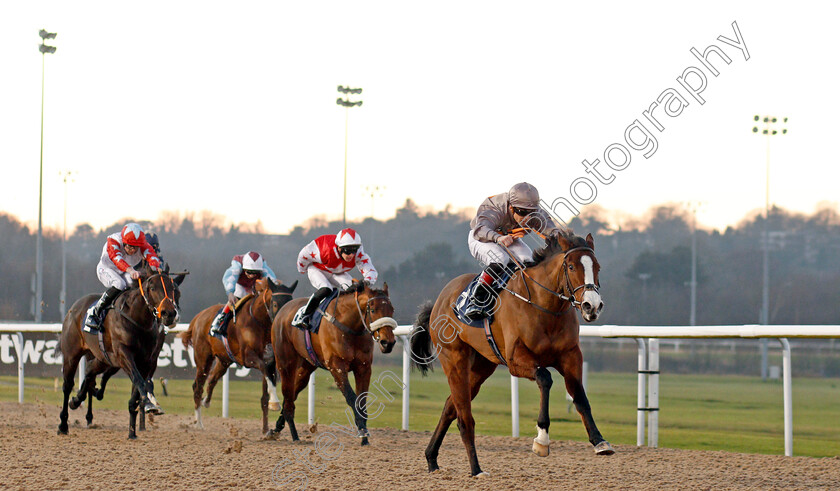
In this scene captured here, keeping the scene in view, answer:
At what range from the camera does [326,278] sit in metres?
8.38

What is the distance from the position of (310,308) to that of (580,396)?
3.56 m

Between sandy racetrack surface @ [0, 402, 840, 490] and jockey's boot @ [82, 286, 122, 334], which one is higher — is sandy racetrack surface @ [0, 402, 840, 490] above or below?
below

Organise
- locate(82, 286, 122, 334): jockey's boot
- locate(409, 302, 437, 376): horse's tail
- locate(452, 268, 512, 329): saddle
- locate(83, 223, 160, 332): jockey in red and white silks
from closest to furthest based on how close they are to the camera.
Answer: locate(452, 268, 512, 329): saddle
locate(409, 302, 437, 376): horse's tail
locate(83, 223, 160, 332): jockey in red and white silks
locate(82, 286, 122, 334): jockey's boot

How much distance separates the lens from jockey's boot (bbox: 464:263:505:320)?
5609 millimetres

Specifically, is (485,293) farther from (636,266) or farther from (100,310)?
(636,266)

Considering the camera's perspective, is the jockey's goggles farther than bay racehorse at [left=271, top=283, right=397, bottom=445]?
No

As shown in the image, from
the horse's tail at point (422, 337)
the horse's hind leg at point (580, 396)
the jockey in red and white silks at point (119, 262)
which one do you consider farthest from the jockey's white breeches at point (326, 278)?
the horse's hind leg at point (580, 396)

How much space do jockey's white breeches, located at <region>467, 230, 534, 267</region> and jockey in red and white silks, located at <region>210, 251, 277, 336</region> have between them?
142 inches

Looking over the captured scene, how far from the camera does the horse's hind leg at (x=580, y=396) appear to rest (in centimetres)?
470

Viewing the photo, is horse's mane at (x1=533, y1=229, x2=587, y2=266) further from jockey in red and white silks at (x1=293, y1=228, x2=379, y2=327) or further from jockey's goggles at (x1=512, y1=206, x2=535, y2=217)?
jockey in red and white silks at (x1=293, y1=228, x2=379, y2=327)

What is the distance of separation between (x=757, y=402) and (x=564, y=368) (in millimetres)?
13093

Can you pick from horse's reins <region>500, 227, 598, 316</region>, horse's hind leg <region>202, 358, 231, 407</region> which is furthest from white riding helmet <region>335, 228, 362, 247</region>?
horse's reins <region>500, 227, 598, 316</region>

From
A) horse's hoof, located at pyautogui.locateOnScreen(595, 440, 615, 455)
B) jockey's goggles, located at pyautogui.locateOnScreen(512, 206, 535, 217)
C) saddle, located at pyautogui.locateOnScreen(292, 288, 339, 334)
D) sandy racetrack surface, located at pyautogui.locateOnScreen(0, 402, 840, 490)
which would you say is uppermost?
jockey's goggles, located at pyautogui.locateOnScreen(512, 206, 535, 217)

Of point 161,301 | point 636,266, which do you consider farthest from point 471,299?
point 636,266
